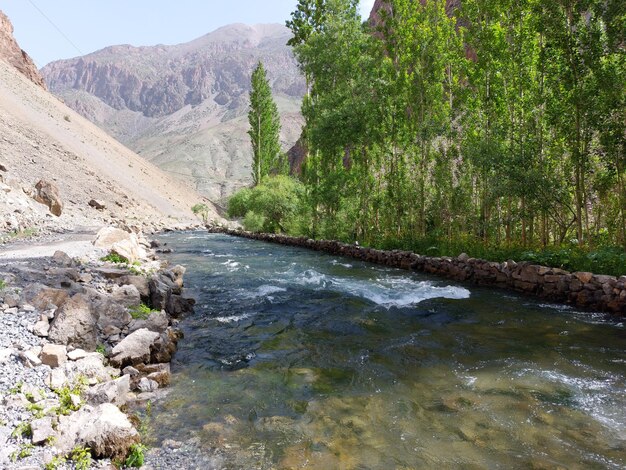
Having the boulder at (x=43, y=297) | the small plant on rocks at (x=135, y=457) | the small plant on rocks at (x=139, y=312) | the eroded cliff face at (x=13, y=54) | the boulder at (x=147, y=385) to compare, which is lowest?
the boulder at (x=147, y=385)

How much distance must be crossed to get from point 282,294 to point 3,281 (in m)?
7.49

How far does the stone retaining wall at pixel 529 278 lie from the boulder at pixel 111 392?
1137cm

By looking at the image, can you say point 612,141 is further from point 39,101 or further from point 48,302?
point 39,101

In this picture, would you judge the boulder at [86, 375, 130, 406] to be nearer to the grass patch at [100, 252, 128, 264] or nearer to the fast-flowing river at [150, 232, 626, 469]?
the fast-flowing river at [150, 232, 626, 469]

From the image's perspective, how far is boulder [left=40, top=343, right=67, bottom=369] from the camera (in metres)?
5.39

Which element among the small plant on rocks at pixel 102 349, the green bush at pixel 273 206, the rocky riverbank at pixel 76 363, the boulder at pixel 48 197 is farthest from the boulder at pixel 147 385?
the boulder at pixel 48 197

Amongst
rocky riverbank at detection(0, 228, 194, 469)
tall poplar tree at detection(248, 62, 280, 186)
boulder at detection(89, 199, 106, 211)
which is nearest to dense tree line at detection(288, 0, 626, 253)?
rocky riverbank at detection(0, 228, 194, 469)

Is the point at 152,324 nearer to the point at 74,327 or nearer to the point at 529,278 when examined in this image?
the point at 74,327

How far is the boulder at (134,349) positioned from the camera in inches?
256

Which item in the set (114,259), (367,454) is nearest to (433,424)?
(367,454)

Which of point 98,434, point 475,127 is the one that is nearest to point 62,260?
point 98,434

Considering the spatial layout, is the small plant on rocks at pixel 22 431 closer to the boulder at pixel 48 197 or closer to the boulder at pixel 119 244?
the boulder at pixel 119 244

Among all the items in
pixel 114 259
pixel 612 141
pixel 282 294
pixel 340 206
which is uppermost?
pixel 612 141

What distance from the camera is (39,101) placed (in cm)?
6925
